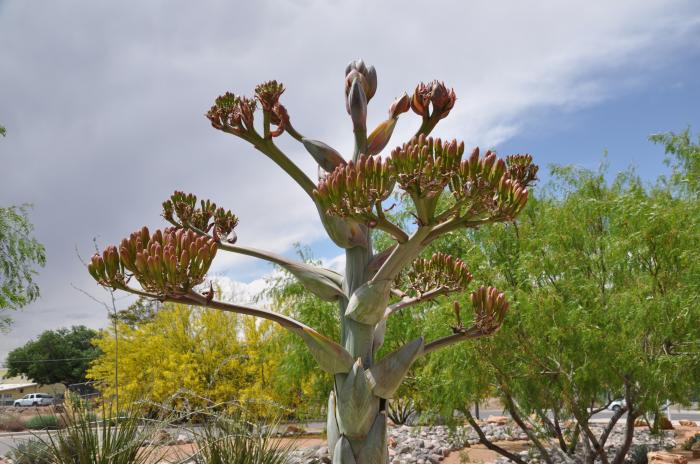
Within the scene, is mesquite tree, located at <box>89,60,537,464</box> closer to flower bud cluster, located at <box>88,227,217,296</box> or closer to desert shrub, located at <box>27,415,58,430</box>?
flower bud cluster, located at <box>88,227,217,296</box>

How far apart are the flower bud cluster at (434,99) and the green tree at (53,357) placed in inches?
1636

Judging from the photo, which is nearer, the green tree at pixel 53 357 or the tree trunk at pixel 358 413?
the tree trunk at pixel 358 413

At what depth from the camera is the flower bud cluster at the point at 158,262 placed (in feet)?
9.96

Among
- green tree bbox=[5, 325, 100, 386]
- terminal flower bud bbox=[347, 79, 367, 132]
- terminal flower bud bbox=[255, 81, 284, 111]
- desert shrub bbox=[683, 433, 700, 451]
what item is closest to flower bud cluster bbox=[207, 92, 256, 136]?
terminal flower bud bbox=[255, 81, 284, 111]

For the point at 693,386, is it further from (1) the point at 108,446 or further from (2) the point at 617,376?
(1) the point at 108,446

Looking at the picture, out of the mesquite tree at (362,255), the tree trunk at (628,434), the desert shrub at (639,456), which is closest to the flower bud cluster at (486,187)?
the mesquite tree at (362,255)

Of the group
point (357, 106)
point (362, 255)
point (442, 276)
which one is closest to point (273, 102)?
point (357, 106)

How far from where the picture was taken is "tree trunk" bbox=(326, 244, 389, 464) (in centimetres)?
331

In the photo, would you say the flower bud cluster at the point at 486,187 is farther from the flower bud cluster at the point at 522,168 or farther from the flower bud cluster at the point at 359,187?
the flower bud cluster at the point at 522,168

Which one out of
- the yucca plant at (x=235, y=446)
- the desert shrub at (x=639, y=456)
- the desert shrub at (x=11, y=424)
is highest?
the desert shrub at (x=11, y=424)

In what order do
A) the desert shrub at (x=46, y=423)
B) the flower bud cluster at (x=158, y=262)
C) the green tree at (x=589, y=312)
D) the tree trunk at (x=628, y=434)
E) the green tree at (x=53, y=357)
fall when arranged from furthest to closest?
the green tree at (x=53, y=357), the tree trunk at (x=628, y=434), the green tree at (x=589, y=312), the desert shrub at (x=46, y=423), the flower bud cluster at (x=158, y=262)

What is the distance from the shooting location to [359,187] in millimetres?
3125

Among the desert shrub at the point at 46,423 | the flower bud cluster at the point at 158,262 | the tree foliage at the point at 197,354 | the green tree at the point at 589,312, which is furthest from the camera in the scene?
the tree foliage at the point at 197,354

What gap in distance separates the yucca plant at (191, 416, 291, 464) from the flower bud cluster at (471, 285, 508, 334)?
1.71 metres
